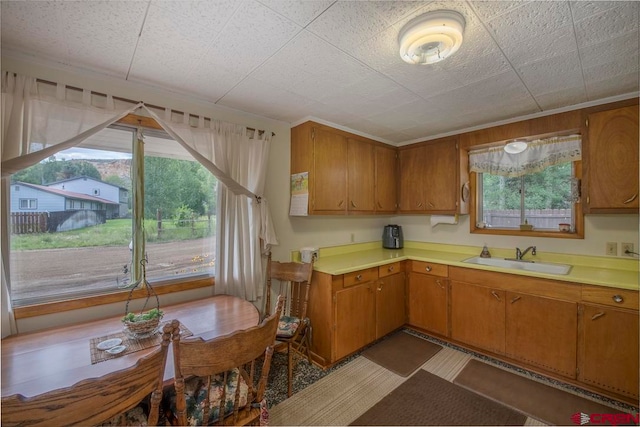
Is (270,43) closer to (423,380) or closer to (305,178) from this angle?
(305,178)

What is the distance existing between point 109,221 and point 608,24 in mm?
3157

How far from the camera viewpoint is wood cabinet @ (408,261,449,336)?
9.07 feet

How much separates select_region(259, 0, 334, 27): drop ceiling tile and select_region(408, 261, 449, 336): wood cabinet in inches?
98.3

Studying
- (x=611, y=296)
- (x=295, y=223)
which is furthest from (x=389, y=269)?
(x=611, y=296)

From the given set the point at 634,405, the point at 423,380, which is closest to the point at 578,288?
the point at 634,405

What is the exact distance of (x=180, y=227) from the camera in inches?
86.1

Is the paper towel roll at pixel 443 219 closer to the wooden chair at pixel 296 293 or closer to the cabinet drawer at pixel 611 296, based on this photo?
the cabinet drawer at pixel 611 296

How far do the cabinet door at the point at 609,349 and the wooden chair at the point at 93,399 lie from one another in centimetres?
280

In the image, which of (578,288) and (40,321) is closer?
(40,321)

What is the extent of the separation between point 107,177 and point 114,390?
160 centimetres

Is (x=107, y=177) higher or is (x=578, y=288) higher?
(x=107, y=177)

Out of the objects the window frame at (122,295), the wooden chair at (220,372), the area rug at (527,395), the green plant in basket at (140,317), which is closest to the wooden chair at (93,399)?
the wooden chair at (220,372)

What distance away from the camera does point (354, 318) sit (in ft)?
8.17

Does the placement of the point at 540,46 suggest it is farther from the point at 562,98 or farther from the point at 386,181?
the point at 386,181
